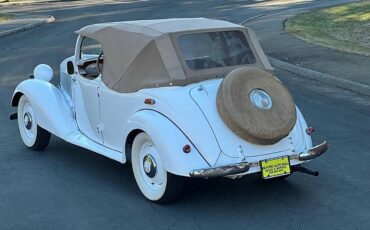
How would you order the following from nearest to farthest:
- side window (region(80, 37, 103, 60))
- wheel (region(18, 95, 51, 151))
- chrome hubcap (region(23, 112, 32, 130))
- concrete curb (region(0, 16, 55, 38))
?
side window (region(80, 37, 103, 60)), wheel (region(18, 95, 51, 151)), chrome hubcap (region(23, 112, 32, 130)), concrete curb (region(0, 16, 55, 38))

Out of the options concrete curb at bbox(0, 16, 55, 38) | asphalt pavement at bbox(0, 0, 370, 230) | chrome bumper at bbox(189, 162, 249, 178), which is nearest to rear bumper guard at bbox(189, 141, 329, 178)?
chrome bumper at bbox(189, 162, 249, 178)

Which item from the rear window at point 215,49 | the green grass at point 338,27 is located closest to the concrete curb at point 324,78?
the green grass at point 338,27

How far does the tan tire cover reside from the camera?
533cm

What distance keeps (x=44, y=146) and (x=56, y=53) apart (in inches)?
360

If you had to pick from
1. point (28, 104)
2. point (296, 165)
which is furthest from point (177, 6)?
point (296, 165)

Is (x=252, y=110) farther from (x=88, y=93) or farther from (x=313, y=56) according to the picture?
(x=313, y=56)

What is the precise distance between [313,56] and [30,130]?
789cm

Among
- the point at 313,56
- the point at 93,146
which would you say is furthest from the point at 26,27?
the point at 93,146

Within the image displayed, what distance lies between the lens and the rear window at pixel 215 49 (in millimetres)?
6027

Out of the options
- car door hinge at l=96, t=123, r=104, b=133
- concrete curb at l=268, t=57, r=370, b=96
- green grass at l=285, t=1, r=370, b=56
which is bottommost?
green grass at l=285, t=1, r=370, b=56

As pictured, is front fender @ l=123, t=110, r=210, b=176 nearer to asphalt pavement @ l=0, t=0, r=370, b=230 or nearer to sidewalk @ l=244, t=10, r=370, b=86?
asphalt pavement @ l=0, t=0, r=370, b=230

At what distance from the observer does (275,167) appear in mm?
5410

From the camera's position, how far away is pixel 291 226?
509 cm

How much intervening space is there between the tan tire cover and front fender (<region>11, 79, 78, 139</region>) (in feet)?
7.10
